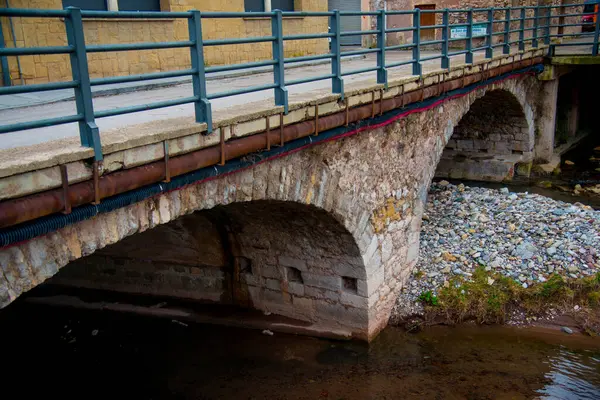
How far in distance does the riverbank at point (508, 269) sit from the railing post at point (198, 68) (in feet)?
18.0

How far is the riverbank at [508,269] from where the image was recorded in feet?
28.7

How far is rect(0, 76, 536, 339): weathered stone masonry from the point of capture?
6.14 m

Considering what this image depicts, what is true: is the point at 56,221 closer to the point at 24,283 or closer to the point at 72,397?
the point at 24,283

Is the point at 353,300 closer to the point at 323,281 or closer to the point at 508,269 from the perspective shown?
the point at 323,281

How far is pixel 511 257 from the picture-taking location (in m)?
9.73

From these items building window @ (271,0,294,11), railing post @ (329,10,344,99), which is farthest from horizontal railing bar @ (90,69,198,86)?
building window @ (271,0,294,11)

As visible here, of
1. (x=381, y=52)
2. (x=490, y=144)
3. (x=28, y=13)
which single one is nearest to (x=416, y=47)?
(x=381, y=52)

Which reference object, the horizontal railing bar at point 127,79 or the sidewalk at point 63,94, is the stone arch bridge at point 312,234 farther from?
the sidewalk at point 63,94

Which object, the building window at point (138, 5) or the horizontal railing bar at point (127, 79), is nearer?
the horizontal railing bar at point (127, 79)

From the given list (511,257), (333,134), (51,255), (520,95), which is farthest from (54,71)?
(520,95)

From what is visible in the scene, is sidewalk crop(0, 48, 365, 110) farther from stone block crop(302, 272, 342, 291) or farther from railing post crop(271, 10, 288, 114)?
stone block crop(302, 272, 342, 291)

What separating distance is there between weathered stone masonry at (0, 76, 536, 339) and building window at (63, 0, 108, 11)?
3356 millimetres

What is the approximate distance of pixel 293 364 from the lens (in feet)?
26.2

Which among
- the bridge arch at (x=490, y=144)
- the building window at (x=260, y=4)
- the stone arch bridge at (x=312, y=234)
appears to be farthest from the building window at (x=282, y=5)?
the bridge arch at (x=490, y=144)
